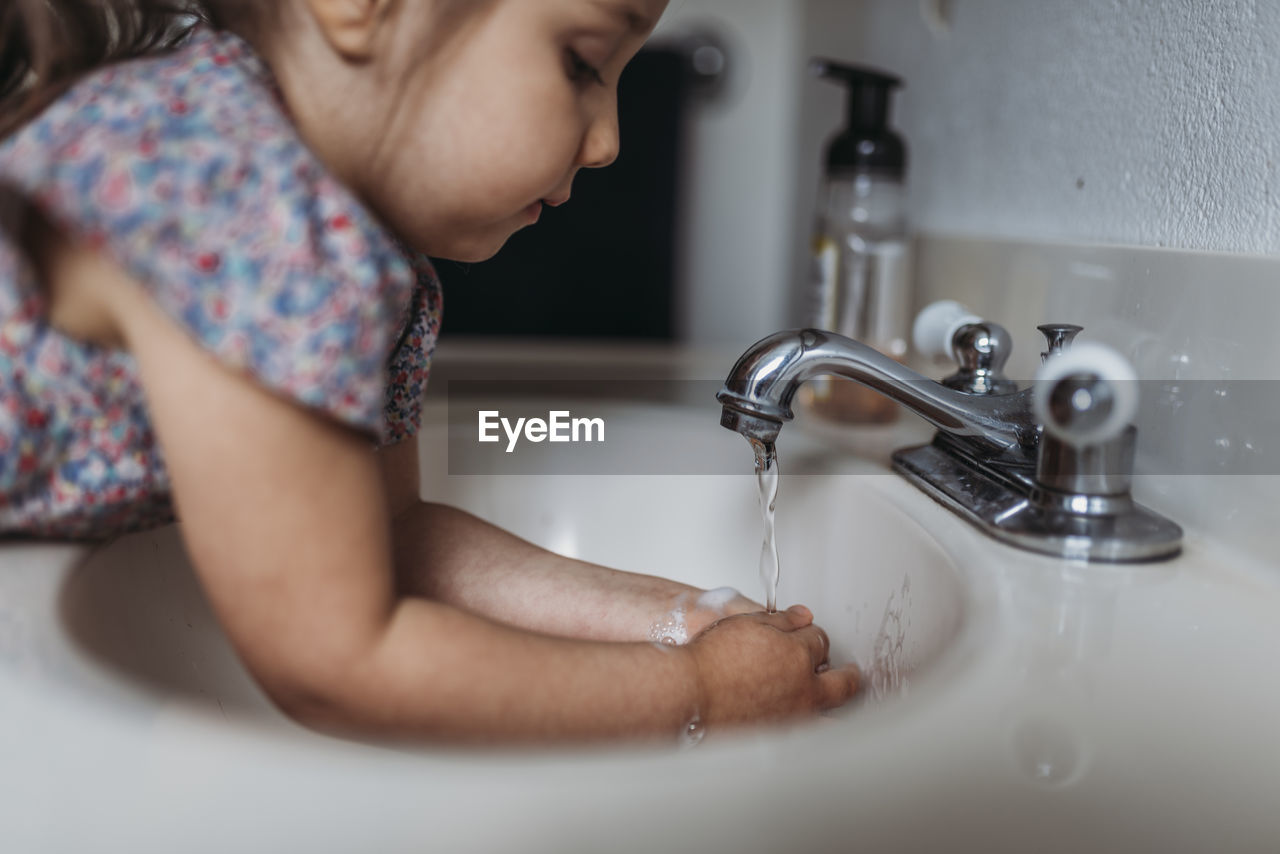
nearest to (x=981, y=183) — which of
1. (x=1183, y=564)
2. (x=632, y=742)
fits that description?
(x=1183, y=564)

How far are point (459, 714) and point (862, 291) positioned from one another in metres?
0.52

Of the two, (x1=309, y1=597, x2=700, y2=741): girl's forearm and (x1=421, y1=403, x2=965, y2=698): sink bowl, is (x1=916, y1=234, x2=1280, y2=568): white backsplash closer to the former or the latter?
(x1=421, y1=403, x2=965, y2=698): sink bowl

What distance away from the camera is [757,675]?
436 mm

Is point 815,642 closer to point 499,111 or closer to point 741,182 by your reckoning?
point 499,111

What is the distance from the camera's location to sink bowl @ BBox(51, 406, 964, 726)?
1.40 feet

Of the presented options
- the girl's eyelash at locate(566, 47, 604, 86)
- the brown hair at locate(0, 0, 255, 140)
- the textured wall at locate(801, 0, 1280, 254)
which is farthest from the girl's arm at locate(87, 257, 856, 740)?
the textured wall at locate(801, 0, 1280, 254)

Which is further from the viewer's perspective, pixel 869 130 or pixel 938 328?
pixel 869 130

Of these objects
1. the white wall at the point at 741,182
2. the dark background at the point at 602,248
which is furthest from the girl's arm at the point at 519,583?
the white wall at the point at 741,182

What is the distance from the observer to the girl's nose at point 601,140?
0.50 meters

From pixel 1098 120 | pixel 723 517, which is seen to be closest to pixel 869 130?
pixel 1098 120

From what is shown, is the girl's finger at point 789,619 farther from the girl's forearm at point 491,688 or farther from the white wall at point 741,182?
the white wall at point 741,182

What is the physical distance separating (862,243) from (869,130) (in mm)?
87

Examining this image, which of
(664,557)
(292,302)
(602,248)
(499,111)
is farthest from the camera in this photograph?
(602,248)

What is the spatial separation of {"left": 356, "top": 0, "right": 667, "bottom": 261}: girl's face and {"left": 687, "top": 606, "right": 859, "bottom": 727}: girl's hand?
0.23 meters
